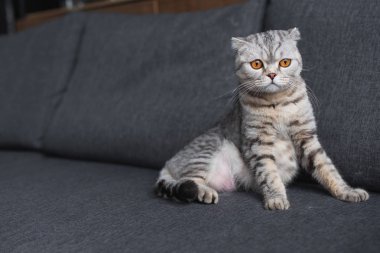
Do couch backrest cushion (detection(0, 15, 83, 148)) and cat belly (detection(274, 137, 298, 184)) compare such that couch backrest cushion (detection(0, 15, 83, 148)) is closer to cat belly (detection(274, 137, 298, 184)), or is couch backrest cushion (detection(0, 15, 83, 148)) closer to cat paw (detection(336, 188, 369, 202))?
cat belly (detection(274, 137, 298, 184))

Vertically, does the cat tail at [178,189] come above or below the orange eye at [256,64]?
below

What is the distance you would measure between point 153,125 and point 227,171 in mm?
380

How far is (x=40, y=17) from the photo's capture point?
2846 mm

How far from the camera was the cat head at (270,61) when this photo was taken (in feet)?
4.02

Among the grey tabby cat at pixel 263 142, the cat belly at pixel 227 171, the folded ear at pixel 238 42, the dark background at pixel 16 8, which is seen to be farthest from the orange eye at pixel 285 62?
the dark background at pixel 16 8

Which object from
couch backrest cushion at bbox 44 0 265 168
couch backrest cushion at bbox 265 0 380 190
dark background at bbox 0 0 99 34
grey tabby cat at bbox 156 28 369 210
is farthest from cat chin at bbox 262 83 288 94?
dark background at bbox 0 0 99 34

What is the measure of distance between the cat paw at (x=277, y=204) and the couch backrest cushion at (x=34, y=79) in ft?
4.12

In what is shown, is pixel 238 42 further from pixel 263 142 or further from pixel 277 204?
pixel 277 204

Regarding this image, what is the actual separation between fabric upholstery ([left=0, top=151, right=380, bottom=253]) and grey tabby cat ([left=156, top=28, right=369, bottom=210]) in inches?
2.0

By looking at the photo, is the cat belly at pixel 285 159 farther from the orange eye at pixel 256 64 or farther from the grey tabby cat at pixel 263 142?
the orange eye at pixel 256 64

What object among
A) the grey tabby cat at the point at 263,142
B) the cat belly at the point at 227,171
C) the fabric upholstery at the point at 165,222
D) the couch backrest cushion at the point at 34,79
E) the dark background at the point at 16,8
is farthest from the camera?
the dark background at the point at 16,8

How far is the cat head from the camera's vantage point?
1227mm

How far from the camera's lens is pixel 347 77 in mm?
1252

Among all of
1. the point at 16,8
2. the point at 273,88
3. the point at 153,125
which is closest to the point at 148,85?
the point at 153,125
